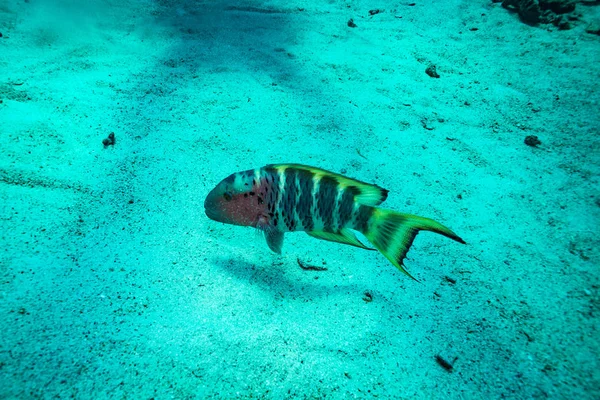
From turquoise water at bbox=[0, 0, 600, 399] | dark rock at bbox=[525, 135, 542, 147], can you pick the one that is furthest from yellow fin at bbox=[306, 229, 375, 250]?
dark rock at bbox=[525, 135, 542, 147]

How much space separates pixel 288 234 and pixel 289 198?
38.8 inches

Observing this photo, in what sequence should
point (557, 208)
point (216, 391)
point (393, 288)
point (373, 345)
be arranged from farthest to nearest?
1. point (557, 208)
2. point (393, 288)
3. point (373, 345)
4. point (216, 391)

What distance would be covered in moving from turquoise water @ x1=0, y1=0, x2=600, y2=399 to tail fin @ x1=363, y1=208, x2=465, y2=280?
64 cm

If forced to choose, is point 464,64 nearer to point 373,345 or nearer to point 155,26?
point 373,345

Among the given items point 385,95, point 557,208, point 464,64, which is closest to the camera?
point 557,208

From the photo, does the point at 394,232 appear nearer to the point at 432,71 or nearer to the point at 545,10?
the point at 432,71

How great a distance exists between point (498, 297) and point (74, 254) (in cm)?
364

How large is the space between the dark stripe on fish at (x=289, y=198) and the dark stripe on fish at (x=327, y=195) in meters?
0.20

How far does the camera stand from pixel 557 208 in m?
3.24

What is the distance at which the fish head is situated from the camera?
7.66ft

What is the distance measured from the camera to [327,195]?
2186 millimetres

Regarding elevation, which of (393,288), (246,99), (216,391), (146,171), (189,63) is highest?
(189,63)

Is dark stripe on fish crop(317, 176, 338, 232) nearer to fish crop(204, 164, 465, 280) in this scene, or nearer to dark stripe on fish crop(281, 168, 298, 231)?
fish crop(204, 164, 465, 280)

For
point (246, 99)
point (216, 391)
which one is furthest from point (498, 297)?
point (246, 99)
